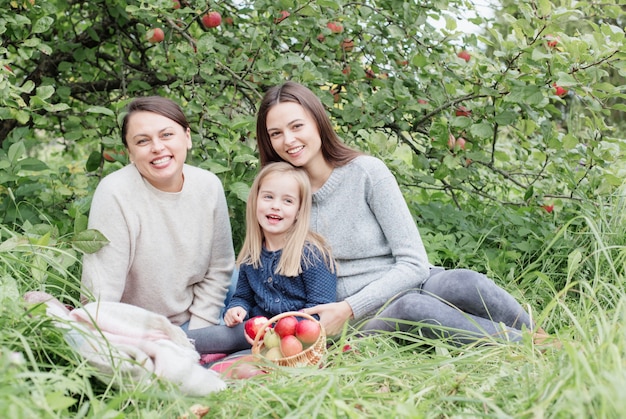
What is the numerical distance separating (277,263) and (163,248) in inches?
15.2

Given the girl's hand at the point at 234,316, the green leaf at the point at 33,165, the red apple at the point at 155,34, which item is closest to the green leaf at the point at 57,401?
the girl's hand at the point at 234,316

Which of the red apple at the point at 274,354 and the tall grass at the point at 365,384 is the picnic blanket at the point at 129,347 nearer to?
the tall grass at the point at 365,384

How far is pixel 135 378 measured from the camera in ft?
5.60

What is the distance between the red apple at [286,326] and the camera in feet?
6.67

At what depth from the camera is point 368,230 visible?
7.68ft

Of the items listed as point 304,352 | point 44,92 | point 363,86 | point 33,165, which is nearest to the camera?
point 304,352

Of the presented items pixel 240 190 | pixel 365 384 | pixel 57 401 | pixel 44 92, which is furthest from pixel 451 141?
pixel 57 401

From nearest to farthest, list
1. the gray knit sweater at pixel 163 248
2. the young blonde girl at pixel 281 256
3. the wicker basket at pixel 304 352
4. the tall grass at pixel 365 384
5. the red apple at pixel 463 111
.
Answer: the tall grass at pixel 365 384 → the wicker basket at pixel 304 352 → the gray knit sweater at pixel 163 248 → the young blonde girl at pixel 281 256 → the red apple at pixel 463 111

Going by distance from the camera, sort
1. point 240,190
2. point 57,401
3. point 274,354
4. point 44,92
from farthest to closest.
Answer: point 240,190, point 44,92, point 274,354, point 57,401

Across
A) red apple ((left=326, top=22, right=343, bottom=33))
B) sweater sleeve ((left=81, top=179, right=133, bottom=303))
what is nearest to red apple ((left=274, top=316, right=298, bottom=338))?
sweater sleeve ((left=81, top=179, right=133, bottom=303))

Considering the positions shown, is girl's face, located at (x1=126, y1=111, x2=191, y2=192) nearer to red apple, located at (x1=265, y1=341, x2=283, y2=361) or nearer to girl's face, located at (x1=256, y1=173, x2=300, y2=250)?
girl's face, located at (x1=256, y1=173, x2=300, y2=250)

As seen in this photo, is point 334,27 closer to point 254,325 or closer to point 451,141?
point 451,141

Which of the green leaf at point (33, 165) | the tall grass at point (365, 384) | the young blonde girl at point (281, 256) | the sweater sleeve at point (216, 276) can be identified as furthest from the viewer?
the green leaf at point (33, 165)

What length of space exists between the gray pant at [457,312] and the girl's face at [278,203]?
45cm
